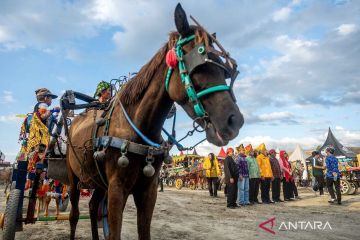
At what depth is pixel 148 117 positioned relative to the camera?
3.29 m

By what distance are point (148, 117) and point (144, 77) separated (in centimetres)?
45

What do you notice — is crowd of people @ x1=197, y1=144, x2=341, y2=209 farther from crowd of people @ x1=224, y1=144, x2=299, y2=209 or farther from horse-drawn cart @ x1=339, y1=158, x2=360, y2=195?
horse-drawn cart @ x1=339, y1=158, x2=360, y2=195

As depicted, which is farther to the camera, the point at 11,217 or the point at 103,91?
the point at 103,91

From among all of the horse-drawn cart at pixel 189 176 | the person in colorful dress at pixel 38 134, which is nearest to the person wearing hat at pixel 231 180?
the person in colorful dress at pixel 38 134

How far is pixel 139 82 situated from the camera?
3445 mm

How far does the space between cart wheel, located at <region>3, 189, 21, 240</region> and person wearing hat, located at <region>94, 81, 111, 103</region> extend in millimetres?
→ 1984

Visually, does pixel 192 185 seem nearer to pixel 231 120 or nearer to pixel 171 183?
pixel 171 183

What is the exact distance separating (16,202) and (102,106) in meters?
2.03

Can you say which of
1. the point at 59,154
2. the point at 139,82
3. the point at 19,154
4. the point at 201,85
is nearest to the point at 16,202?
the point at 59,154

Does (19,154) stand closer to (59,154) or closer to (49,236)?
(59,154)

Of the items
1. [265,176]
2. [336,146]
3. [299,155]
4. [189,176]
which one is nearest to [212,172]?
[265,176]

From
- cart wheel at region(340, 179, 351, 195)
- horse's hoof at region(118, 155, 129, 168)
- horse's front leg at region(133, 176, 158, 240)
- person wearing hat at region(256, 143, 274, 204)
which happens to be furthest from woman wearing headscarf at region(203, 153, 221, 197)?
horse's hoof at region(118, 155, 129, 168)

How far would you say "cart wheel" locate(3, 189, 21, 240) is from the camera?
4551mm

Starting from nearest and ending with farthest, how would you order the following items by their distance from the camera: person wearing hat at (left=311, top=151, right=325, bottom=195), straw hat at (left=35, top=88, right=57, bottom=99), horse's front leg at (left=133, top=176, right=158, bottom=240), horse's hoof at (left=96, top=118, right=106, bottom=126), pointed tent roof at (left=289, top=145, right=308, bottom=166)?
horse's front leg at (left=133, top=176, right=158, bottom=240), horse's hoof at (left=96, top=118, right=106, bottom=126), straw hat at (left=35, top=88, right=57, bottom=99), person wearing hat at (left=311, top=151, right=325, bottom=195), pointed tent roof at (left=289, top=145, right=308, bottom=166)
